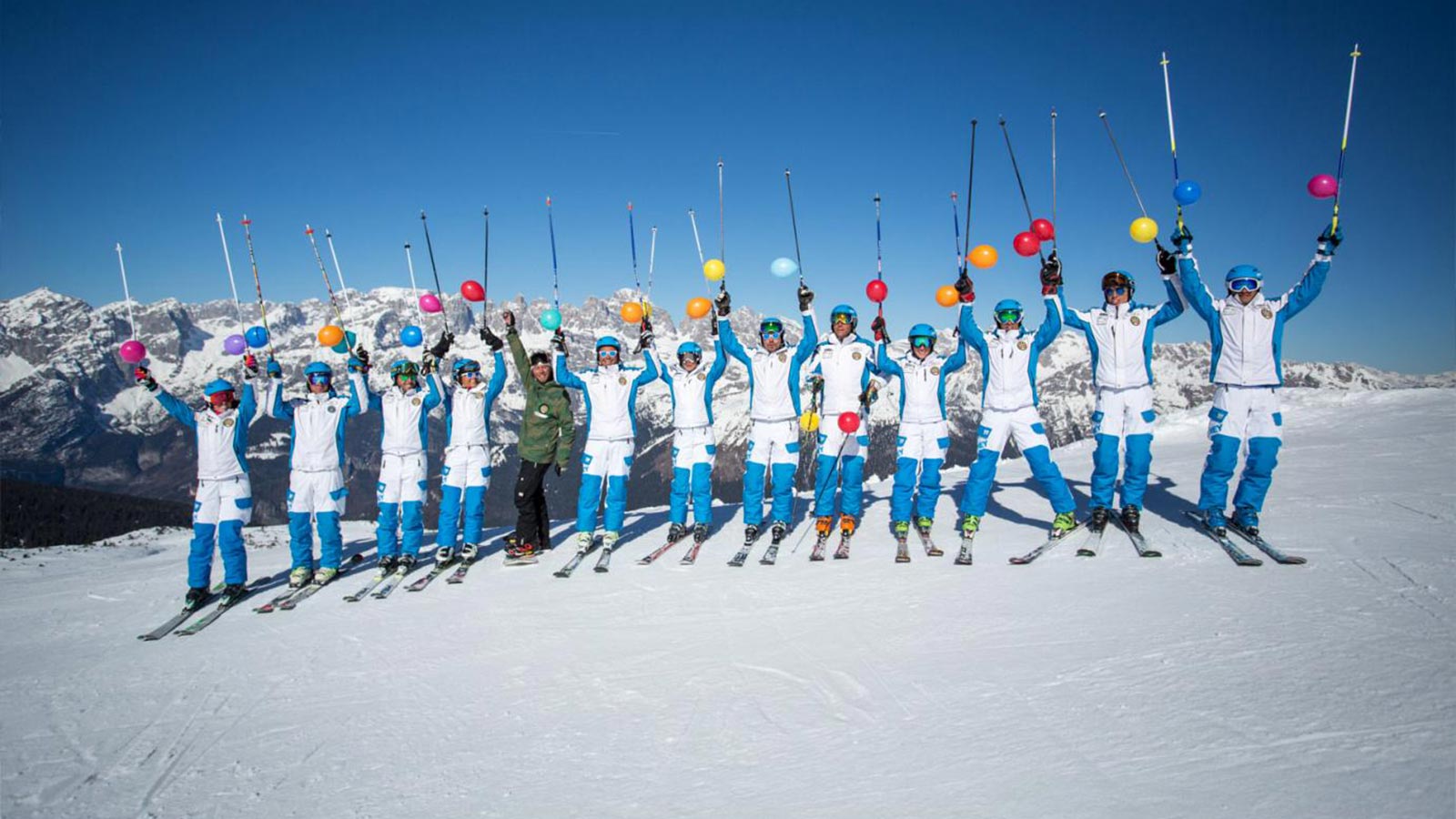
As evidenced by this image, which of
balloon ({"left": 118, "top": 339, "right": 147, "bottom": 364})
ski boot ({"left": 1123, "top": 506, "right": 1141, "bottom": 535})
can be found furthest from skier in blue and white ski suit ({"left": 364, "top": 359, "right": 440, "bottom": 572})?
ski boot ({"left": 1123, "top": 506, "right": 1141, "bottom": 535})

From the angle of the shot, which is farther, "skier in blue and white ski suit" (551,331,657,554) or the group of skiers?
"skier in blue and white ski suit" (551,331,657,554)

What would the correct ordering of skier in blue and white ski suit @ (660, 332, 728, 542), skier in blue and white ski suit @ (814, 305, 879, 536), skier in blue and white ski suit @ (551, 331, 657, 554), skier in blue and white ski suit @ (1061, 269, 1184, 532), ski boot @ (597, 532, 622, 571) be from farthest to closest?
skier in blue and white ski suit @ (660, 332, 728, 542)
skier in blue and white ski suit @ (551, 331, 657, 554)
skier in blue and white ski suit @ (814, 305, 879, 536)
ski boot @ (597, 532, 622, 571)
skier in blue and white ski suit @ (1061, 269, 1184, 532)

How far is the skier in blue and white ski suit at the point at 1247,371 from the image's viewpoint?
28.7 ft

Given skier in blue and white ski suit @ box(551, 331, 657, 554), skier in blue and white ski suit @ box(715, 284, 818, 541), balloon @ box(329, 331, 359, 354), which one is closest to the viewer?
skier in blue and white ski suit @ box(715, 284, 818, 541)

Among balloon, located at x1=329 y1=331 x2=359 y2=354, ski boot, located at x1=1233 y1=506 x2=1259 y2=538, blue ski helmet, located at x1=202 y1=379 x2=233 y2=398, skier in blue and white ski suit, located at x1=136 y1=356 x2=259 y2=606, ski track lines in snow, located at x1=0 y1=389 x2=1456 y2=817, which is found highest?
balloon, located at x1=329 y1=331 x2=359 y2=354

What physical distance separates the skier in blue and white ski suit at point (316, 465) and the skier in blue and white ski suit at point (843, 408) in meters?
7.23

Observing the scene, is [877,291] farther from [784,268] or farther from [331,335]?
[331,335]

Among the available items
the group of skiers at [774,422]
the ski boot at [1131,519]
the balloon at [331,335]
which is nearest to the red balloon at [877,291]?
the group of skiers at [774,422]

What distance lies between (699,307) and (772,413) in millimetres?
2683

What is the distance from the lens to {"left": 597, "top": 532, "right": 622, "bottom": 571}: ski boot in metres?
10.2

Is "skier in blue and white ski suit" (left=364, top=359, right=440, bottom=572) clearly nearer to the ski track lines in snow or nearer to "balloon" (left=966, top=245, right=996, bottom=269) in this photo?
the ski track lines in snow

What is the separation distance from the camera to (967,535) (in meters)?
9.59

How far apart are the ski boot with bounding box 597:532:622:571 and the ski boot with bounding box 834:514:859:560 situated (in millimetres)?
3484

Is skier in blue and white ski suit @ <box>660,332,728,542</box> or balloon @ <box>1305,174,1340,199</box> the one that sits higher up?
balloon @ <box>1305,174,1340,199</box>
